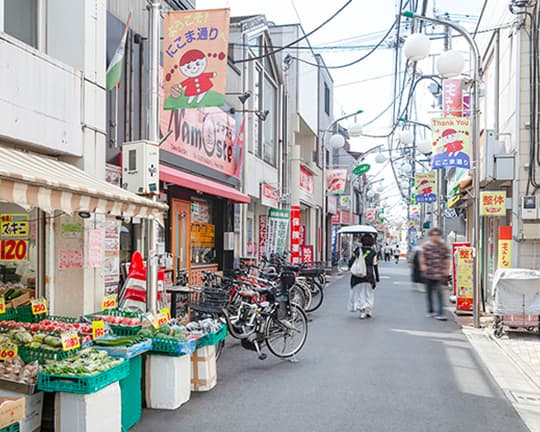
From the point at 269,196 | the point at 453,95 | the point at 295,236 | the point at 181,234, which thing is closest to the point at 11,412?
the point at 181,234

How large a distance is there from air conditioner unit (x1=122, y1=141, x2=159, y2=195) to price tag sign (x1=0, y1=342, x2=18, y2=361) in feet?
11.0

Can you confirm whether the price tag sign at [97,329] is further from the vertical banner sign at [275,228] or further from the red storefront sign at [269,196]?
the vertical banner sign at [275,228]

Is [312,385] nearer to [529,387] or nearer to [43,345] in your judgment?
[529,387]

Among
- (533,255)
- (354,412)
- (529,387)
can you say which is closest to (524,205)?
(533,255)

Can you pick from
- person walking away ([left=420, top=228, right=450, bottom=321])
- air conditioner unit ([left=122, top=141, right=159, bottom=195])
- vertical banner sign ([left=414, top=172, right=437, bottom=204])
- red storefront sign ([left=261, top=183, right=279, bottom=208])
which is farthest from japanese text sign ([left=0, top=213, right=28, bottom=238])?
vertical banner sign ([left=414, top=172, right=437, bottom=204])

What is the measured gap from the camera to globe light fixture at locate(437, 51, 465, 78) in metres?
10.1

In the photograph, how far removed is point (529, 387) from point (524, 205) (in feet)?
18.5

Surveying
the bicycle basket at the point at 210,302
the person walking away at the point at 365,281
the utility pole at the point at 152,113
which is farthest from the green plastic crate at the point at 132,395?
the person walking away at the point at 365,281

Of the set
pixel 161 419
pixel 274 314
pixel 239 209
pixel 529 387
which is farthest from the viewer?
pixel 239 209

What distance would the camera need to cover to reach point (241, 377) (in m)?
7.00

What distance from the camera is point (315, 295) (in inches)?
581

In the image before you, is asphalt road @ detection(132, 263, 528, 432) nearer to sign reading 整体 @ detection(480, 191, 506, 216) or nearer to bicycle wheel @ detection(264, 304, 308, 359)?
bicycle wheel @ detection(264, 304, 308, 359)

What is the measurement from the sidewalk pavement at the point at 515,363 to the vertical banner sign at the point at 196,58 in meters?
5.75

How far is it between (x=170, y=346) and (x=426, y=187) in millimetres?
21876
